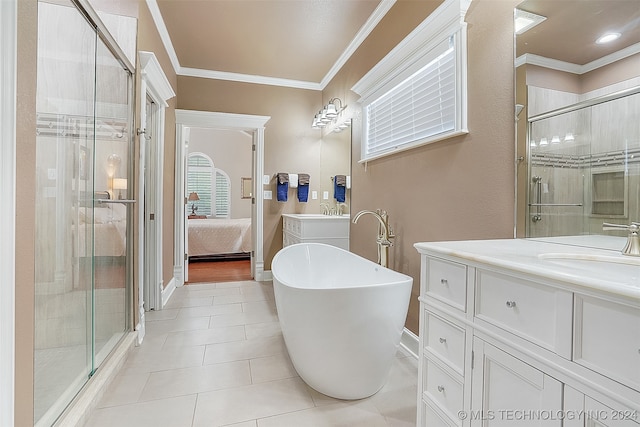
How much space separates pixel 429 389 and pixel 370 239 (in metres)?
1.77

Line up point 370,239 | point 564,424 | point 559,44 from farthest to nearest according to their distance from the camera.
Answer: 1. point 370,239
2. point 559,44
3. point 564,424

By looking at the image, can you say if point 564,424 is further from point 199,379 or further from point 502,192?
point 199,379

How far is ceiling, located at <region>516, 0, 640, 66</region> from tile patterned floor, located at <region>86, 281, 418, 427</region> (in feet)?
5.84

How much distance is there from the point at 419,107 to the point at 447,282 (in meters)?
1.44

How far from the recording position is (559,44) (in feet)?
4.18

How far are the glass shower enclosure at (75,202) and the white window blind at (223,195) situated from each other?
223 inches

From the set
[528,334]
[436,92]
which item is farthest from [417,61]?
[528,334]

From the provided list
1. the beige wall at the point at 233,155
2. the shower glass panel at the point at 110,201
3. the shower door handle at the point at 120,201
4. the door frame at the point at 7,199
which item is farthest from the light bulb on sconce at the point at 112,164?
the beige wall at the point at 233,155

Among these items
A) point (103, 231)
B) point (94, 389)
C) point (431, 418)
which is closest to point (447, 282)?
point (431, 418)

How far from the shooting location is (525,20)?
137 centimetres

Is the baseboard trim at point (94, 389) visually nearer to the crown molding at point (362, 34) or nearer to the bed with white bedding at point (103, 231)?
the bed with white bedding at point (103, 231)

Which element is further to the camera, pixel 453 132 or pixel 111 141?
pixel 111 141

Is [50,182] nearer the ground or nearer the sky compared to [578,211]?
nearer the sky

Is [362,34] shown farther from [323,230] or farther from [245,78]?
[323,230]
